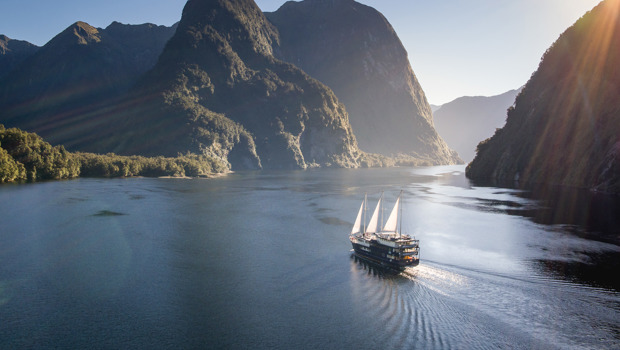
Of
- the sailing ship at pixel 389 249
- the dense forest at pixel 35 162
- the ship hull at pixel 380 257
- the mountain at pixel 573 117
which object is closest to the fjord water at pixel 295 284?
the ship hull at pixel 380 257

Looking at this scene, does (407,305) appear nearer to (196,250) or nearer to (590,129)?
(196,250)

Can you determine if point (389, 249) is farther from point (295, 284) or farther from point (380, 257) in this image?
point (295, 284)

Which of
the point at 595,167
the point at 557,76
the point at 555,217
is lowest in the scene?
the point at 555,217

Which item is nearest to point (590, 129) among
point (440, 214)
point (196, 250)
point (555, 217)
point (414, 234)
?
point (555, 217)

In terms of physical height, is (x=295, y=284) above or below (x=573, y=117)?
below

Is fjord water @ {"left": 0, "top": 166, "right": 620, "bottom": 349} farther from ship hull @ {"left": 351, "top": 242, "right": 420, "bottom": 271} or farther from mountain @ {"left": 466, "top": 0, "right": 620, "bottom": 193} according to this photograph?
mountain @ {"left": 466, "top": 0, "right": 620, "bottom": 193}

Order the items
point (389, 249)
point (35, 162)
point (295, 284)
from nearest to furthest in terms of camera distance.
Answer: point (295, 284)
point (389, 249)
point (35, 162)

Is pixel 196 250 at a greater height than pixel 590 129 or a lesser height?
lesser

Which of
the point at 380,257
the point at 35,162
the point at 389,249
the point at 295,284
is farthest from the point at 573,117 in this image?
the point at 35,162
